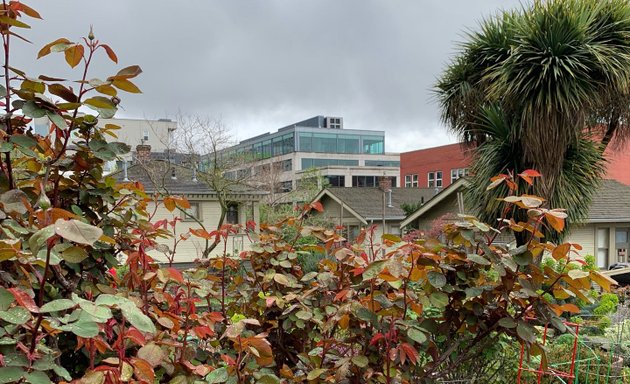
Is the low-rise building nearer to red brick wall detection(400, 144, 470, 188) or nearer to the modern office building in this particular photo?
red brick wall detection(400, 144, 470, 188)

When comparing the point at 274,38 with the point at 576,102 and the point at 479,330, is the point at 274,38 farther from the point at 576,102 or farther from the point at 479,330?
the point at 479,330

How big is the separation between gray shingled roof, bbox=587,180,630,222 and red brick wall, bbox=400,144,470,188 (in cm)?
1726

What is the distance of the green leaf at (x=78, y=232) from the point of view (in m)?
0.76

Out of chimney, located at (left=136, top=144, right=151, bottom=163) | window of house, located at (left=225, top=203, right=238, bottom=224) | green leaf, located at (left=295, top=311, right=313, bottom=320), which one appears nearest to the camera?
green leaf, located at (left=295, top=311, right=313, bottom=320)

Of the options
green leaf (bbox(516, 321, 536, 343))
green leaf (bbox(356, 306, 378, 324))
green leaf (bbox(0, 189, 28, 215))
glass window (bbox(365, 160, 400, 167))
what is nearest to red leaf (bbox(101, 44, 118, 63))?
green leaf (bbox(0, 189, 28, 215))

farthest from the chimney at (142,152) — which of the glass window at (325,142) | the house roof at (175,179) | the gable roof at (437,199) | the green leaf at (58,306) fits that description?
the glass window at (325,142)

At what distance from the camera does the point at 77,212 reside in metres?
1.41

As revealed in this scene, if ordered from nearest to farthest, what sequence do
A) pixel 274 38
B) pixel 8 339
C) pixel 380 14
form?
pixel 8 339
pixel 380 14
pixel 274 38

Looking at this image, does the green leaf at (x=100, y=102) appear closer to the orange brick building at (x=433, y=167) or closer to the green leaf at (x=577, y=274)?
the green leaf at (x=577, y=274)

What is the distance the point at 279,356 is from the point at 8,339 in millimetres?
1333

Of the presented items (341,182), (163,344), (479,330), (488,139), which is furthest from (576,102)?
(341,182)

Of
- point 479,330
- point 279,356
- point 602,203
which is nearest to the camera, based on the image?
point 479,330

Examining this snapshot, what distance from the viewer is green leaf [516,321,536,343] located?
1.56 m

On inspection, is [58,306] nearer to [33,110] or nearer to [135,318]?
[135,318]
